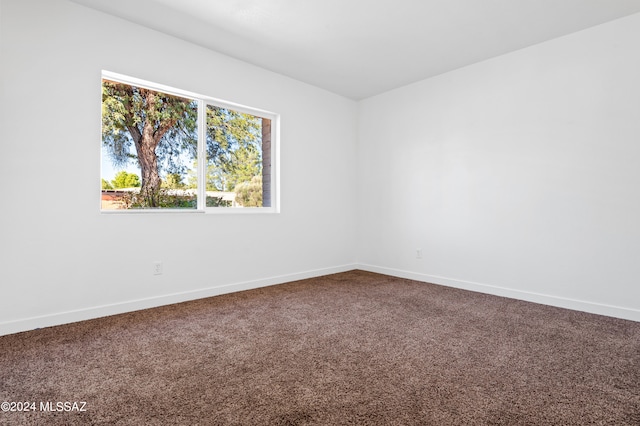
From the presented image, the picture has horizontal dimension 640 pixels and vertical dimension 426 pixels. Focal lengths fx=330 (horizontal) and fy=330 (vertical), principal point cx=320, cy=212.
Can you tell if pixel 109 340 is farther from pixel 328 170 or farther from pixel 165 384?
pixel 328 170

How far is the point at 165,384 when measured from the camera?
1.71 metres

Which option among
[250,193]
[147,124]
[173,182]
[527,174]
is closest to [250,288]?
[250,193]

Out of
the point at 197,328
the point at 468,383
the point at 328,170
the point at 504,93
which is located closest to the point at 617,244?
the point at 504,93

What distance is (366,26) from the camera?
9.94 ft

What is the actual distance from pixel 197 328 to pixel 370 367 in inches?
54.7

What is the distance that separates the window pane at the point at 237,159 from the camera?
3662 millimetres

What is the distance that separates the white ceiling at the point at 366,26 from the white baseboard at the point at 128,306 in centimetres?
251

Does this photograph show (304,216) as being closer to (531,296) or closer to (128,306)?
(128,306)

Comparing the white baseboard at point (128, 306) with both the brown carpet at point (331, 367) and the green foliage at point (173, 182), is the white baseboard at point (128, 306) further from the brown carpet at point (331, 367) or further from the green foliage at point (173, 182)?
the green foliage at point (173, 182)

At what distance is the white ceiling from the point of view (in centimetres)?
269

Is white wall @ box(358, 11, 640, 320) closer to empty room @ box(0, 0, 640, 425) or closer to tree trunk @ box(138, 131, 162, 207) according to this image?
empty room @ box(0, 0, 640, 425)

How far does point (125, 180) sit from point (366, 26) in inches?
104

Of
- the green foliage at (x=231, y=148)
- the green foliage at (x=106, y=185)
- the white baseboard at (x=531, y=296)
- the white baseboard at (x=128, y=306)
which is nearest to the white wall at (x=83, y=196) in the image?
the white baseboard at (x=128, y=306)

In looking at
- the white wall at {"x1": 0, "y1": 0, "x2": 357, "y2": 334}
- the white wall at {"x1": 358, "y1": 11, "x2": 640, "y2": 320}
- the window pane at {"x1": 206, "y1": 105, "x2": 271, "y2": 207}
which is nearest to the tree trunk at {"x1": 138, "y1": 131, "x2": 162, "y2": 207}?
the white wall at {"x1": 0, "y1": 0, "x2": 357, "y2": 334}
